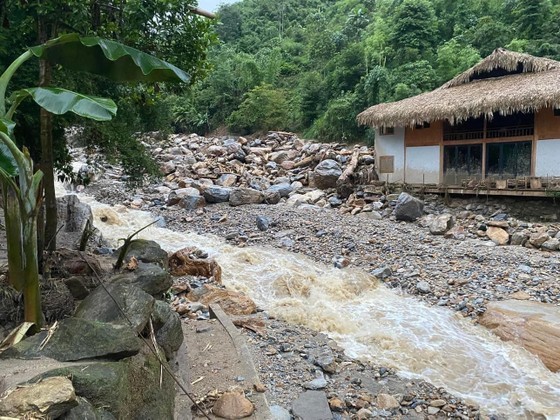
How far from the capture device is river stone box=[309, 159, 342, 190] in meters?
17.9

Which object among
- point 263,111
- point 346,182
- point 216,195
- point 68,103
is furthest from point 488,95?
point 263,111

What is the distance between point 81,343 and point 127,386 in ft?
1.41

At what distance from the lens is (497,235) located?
11727 mm

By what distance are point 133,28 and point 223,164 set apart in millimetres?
16008

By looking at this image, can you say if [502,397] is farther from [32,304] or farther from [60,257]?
[60,257]

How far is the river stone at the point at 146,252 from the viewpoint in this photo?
19.7 ft

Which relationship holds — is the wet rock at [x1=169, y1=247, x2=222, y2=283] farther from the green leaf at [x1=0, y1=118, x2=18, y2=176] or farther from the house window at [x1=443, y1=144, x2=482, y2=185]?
the house window at [x1=443, y1=144, x2=482, y2=185]

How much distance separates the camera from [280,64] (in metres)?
34.4

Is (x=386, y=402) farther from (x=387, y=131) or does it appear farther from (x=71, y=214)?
(x=387, y=131)

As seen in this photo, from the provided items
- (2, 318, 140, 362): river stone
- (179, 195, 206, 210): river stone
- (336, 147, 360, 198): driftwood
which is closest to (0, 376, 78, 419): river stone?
(2, 318, 140, 362): river stone

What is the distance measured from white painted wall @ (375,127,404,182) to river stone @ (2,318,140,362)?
→ 15.1 meters

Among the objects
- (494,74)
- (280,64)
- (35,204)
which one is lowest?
(35,204)

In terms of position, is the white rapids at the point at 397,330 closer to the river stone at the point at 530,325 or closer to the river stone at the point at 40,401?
the river stone at the point at 530,325

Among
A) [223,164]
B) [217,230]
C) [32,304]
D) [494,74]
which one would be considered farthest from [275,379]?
[223,164]
